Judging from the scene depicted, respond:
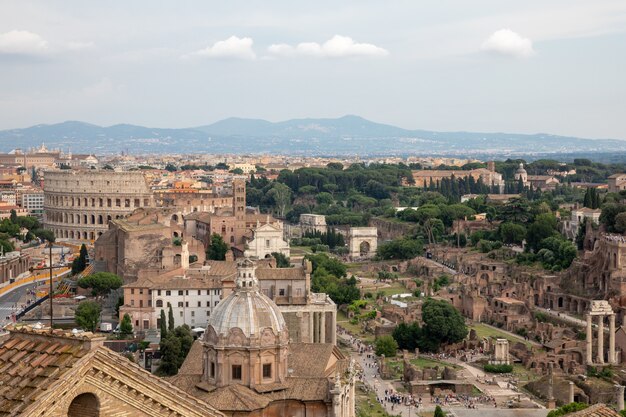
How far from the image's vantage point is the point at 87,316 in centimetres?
4475

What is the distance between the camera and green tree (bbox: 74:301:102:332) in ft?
145

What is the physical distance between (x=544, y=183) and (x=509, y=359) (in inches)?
3628

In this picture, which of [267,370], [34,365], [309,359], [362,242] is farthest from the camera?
[362,242]

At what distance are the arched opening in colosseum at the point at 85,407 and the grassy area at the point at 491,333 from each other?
4279 centimetres

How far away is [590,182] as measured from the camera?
5487 inches

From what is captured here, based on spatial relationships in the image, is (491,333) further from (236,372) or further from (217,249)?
(236,372)

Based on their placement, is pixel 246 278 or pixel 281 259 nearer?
pixel 246 278

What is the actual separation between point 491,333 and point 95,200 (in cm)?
4336

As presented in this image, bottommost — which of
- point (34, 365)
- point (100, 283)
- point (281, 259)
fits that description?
point (281, 259)

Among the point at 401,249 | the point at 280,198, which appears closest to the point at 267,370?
the point at 401,249

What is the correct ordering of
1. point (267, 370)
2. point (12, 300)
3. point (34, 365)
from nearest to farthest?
point (34, 365) < point (267, 370) < point (12, 300)

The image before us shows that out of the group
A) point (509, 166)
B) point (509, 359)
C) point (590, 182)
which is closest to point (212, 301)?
point (509, 359)

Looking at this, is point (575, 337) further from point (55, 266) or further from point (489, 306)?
point (55, 266)

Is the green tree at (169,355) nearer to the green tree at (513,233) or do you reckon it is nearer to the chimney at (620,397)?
the chimney at (620,397)
